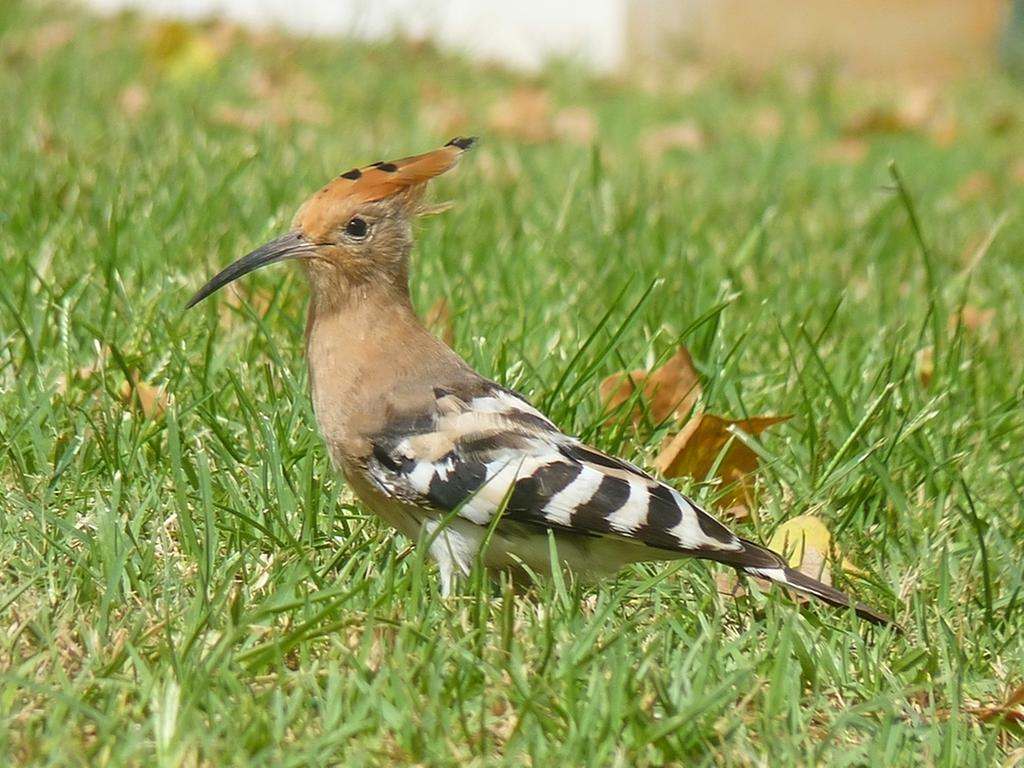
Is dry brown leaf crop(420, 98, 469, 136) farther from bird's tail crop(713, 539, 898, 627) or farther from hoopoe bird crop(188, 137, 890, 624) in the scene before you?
bird's tail crop(713, 539, 898, 627)

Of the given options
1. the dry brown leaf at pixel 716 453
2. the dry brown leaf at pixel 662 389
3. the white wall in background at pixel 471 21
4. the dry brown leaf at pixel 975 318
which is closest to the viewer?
the dry brown leaf at pixel 716 453

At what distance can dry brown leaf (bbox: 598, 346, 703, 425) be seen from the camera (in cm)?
342

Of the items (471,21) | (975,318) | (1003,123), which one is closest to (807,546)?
(975,318)

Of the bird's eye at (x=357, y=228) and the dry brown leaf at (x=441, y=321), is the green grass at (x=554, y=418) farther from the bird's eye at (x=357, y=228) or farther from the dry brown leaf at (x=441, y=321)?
the bird's eye at (x=357, y=228)

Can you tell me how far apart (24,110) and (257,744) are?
396 cm

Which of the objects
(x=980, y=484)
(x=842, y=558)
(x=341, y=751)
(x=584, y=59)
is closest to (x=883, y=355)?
(x=980, y=484)

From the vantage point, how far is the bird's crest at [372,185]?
3070mm

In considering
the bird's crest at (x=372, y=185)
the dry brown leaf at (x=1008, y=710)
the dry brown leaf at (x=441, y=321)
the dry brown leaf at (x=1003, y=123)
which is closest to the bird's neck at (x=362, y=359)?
the bird's crest at (x=372, y=185)

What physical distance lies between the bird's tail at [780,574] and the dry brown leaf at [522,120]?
438 centimetres

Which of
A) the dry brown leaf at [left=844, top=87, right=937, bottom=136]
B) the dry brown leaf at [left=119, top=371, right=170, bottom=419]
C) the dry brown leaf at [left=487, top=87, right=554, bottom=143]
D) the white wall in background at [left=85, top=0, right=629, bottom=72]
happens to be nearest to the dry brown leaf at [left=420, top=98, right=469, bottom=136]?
the dry brown leaf at [left=487, top=87, right=554, bottom=143]

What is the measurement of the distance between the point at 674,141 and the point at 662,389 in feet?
12.4

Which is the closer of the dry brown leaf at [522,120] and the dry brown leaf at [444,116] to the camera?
the dry brown leaf at [444,116]

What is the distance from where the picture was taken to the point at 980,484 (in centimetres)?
345

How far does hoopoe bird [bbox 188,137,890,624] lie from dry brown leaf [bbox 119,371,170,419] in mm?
259
